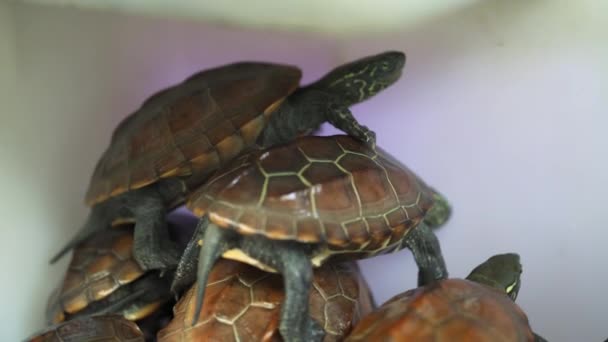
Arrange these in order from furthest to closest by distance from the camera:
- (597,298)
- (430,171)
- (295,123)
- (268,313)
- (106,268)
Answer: (430,171) → (295,123) → (106,268) → (597,298) → (268,313)

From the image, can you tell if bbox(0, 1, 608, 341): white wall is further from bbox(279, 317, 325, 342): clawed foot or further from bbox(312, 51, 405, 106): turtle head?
bbox(279, 317, 325, 342): clawed foot

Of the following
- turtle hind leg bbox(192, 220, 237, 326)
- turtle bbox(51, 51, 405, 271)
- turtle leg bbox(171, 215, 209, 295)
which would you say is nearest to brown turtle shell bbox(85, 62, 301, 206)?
turtle bbox(51, 51, 405, 271)

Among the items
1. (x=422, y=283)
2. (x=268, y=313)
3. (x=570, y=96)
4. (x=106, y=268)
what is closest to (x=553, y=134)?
(x=570, y=96)

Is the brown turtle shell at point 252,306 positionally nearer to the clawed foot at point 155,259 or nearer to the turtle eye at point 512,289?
the clawed foot at point 155,259

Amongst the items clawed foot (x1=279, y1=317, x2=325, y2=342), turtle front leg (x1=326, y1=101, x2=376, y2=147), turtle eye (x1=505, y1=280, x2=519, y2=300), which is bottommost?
clawed foot (x1=279, y1=317, x2=325, y2=342)

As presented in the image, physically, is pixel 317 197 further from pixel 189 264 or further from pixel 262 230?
pixel 189 264

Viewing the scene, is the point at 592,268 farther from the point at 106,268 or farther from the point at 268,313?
the point at 106,268

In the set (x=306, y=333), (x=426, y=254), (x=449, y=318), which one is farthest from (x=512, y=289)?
(x=306, y=333)
